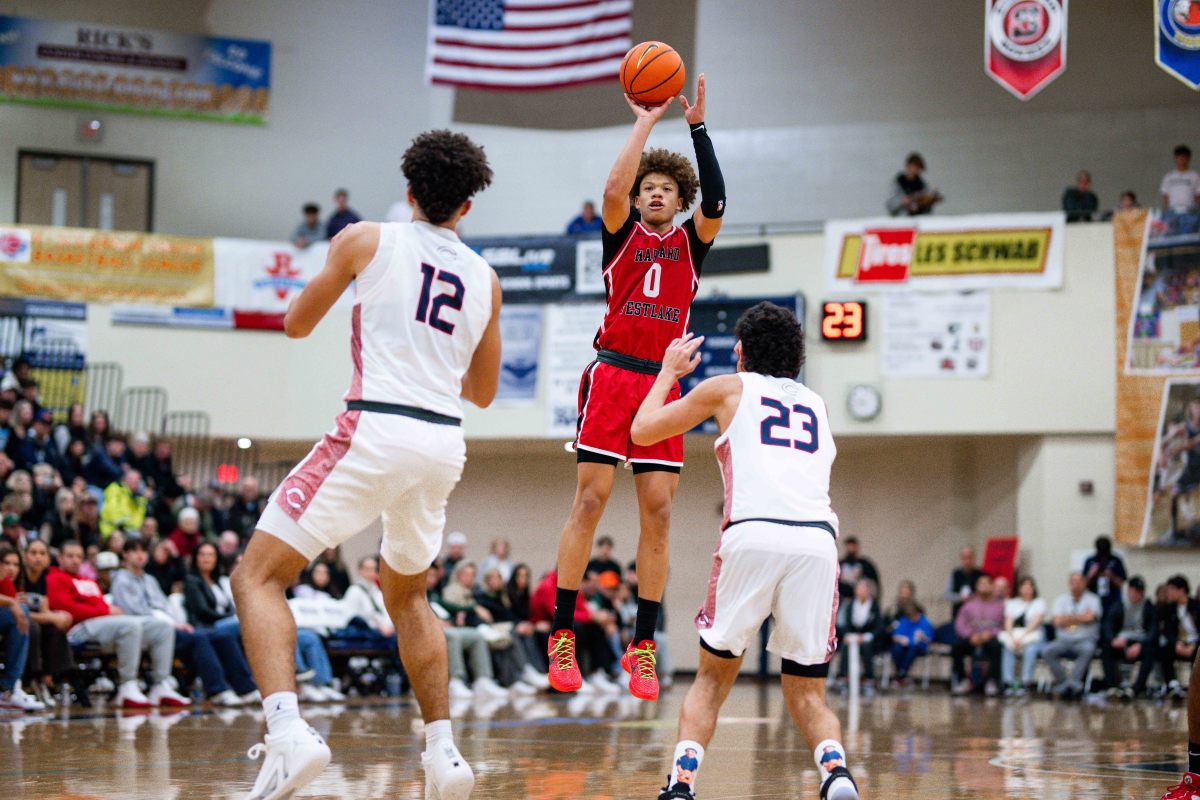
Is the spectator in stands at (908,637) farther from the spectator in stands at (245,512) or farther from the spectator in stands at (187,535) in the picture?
the spectator in stands at (187,535)

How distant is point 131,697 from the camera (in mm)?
12164

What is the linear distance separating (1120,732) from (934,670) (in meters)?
10.4

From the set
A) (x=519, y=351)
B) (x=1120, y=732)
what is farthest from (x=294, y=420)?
(x=1120, y=732)

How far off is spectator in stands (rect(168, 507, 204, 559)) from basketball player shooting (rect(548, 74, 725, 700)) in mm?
8892

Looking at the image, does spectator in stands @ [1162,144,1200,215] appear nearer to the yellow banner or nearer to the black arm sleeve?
the yellow banner

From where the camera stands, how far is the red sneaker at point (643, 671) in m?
6.37

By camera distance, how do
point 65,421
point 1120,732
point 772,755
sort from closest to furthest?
point 772,755, point 1120,732, point 65,421

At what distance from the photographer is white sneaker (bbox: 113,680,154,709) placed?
479 inches

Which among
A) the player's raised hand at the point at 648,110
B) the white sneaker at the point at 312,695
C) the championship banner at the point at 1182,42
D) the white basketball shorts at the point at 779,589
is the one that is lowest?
the white sneaker at the point at 312,695

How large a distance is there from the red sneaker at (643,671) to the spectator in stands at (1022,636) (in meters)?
12.6

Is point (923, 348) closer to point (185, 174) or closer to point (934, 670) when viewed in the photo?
point (934, 670)

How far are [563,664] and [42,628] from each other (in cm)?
694

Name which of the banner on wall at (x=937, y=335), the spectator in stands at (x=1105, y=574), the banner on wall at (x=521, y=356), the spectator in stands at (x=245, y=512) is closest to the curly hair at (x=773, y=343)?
the spectator in stands at (x=245, y=512)

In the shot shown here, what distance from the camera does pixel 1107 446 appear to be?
1931cm
